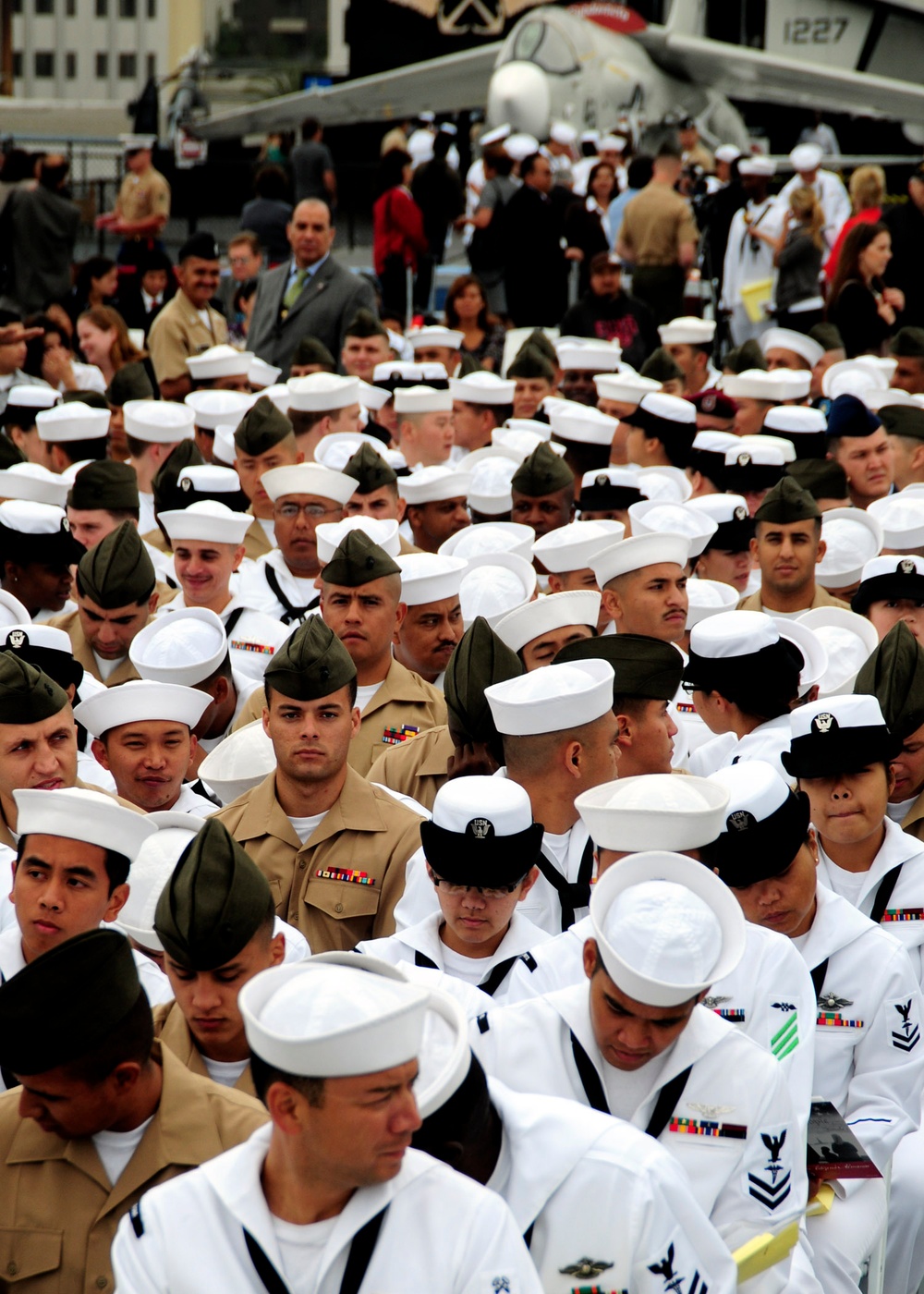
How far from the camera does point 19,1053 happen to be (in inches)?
114

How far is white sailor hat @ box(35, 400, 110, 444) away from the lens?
353 inches

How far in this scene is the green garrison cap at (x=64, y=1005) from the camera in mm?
2902

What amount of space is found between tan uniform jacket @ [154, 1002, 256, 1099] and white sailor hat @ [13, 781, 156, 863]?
16.2 inches

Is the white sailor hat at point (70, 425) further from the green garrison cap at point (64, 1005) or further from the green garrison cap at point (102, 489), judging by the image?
the green garrison cap at point (64, 1005)

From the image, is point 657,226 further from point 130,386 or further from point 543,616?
point 543,616

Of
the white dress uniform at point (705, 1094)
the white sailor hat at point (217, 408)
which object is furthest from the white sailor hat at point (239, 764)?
the white sailor hat at point (217, 408)

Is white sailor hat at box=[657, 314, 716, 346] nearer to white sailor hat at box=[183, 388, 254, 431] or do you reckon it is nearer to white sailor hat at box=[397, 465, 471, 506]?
white sailor hat at box=[183, 388, 254, 431]

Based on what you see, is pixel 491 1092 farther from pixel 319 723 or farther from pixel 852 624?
pixel 852 624

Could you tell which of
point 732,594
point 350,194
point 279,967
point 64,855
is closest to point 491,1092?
point 279,967

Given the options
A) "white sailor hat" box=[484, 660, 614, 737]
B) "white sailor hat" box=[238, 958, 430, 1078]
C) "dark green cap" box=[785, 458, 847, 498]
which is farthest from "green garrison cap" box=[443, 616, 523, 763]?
"dark green cap" box=[785, 458, 847, 498]

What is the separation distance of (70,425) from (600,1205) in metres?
6.93

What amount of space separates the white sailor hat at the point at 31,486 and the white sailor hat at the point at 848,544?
10.9 feet

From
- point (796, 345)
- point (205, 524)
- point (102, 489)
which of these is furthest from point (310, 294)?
point (205, 524)

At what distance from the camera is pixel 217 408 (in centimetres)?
944
